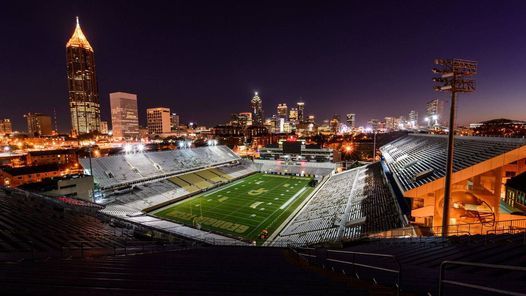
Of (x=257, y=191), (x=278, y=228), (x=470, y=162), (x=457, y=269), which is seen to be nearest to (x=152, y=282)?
(x=457, y=269)

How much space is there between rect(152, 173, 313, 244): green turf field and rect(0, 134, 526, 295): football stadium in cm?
24

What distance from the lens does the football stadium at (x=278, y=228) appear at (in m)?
5.59

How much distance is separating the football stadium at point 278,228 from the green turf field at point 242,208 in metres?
0.24

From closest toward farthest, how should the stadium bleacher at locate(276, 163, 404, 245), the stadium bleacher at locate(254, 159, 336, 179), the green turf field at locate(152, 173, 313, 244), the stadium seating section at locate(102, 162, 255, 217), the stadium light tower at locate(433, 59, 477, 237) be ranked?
the stadium light tower at locate(433, 59, 477, 237) < the stadium bleacher at locate(276, 163, 404, 245) < the green turf field at locate(152, 173, 313, 244) < the stadium seating section at locate(102, 162, 255, 217) < the stadium bleacher at locate(254, 159, 336, 179)

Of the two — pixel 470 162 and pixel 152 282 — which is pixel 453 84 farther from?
pixel 152 282

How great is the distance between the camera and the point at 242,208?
35.5 meters

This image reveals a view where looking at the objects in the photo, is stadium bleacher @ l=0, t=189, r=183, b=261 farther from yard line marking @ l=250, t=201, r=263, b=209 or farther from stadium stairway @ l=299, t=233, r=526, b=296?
yard line marking @ l=250, t=201, r=263, b=209

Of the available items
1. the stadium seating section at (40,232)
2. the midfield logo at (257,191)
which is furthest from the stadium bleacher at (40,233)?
the midfield logo at (257,191)

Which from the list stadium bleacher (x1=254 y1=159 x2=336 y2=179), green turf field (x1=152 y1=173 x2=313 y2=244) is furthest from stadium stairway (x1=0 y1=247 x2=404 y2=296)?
stadium bleacher (x1=254 y1=159 x2=336 y2=179)

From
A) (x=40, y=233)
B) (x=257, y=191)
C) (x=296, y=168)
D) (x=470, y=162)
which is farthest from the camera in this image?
(x=296, y=168)

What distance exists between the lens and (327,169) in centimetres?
5488

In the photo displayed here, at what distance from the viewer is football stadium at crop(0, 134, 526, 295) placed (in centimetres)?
559

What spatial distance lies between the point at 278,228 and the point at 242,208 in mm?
7967

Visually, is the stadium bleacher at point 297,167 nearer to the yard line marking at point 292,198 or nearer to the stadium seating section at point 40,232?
the yard line marking at point 292,198
